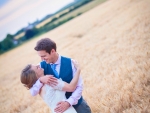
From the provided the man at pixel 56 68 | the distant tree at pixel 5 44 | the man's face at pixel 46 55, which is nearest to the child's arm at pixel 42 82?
the man at pixel 56 68

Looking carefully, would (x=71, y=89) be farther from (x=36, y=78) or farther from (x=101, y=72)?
(x=101, y=72)

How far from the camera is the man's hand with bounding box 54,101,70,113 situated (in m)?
2.10

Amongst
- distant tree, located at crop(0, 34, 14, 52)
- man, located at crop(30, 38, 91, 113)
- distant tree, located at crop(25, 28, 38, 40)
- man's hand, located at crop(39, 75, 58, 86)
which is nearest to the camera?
man's hand, located at crop(39, 75, 58, 86)

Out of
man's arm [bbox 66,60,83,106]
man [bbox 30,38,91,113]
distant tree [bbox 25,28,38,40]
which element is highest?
man [bbox 30,38,91,113]

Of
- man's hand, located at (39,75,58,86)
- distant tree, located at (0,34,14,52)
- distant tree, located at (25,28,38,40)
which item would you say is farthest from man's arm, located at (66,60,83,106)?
distant tree, located at (0,34,14,52)

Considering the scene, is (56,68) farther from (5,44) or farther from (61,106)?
(5,44)

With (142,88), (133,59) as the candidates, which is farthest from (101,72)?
(142,88)

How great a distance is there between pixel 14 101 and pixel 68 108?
16.4ft

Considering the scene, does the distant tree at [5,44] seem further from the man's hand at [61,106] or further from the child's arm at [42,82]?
the man's hand at [61,106]

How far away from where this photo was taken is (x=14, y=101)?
6.69 m

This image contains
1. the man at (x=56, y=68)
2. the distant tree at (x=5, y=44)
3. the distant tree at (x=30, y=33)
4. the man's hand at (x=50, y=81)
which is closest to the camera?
the man's hand at (x=50, y=81)

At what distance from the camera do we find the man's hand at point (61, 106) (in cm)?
210

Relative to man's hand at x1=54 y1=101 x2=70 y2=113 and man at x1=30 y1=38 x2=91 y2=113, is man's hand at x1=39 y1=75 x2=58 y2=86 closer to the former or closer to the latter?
man at x1=30 y1=38 x2=91 y2=113

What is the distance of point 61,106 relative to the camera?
2.10 meters
